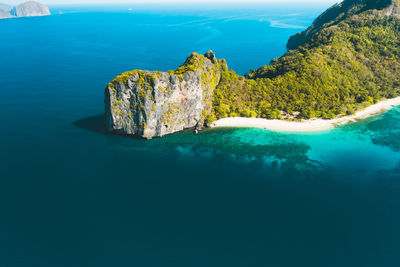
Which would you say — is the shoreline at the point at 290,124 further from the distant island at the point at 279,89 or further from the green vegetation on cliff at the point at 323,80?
the green vegetation on cliff at the point at 323,80

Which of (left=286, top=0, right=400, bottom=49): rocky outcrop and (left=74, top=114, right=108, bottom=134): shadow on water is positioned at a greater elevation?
(left=286, top=0, right=400, bottom=49): rocky outcrop

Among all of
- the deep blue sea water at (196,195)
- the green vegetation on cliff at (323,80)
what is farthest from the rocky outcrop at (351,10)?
the deep blue sea water at (196,195)

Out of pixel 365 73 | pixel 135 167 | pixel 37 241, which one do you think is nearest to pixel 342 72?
pixel 365 73

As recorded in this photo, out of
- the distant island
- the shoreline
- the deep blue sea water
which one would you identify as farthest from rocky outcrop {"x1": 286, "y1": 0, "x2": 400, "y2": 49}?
the deep blue sea water

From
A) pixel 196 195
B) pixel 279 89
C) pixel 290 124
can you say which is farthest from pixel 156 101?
pixel 279 89

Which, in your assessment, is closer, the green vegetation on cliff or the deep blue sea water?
the deep blue sea water

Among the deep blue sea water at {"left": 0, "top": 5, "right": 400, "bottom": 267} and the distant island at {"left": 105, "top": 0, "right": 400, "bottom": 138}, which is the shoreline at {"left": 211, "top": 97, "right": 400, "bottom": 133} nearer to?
the distant island at {"left": 105, "top": 0, "right": 400, "bottom": 138}
